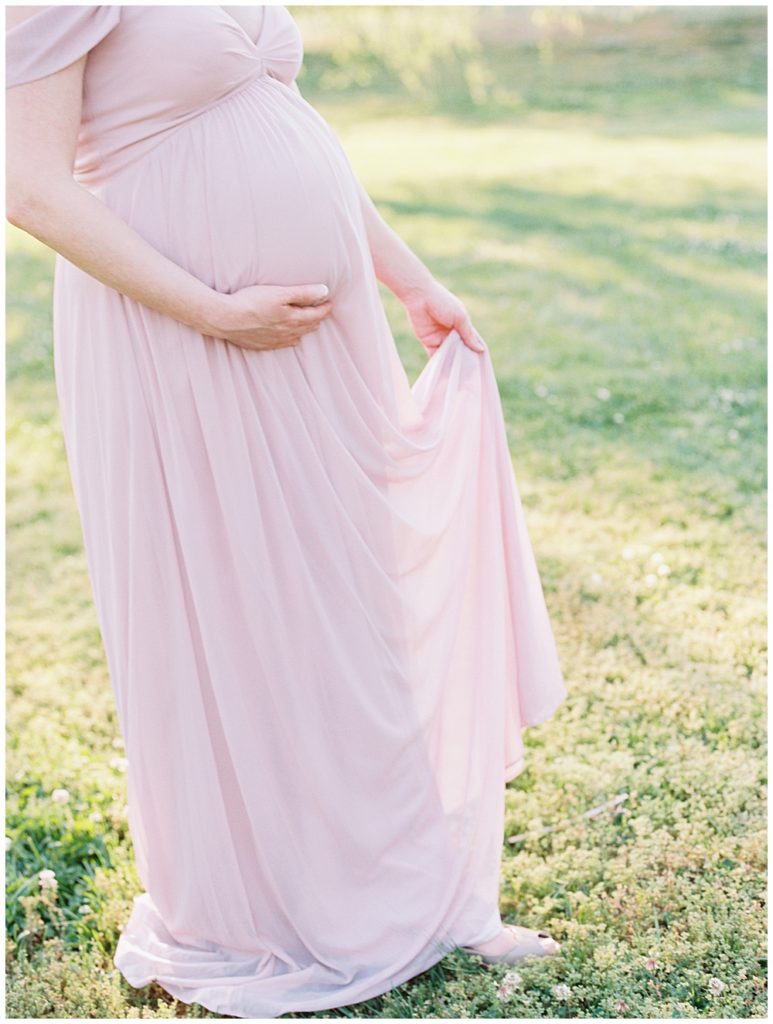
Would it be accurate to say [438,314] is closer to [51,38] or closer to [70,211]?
[70,211]

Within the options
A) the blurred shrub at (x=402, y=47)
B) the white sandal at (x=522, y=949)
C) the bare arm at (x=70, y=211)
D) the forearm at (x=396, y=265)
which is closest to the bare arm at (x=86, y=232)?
the bare arm at (x=70, y=211)

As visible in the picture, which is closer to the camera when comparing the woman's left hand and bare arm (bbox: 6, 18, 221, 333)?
bare arm (bbox: 6, 18, 221, 333)

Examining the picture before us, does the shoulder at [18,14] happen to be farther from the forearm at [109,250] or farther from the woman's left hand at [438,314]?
the woman's left hand at [438,314]

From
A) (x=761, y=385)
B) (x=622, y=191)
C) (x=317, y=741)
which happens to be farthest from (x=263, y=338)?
(x=622, y=191)

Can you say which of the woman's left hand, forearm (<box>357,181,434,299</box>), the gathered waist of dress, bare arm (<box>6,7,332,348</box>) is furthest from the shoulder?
the woman's left hand

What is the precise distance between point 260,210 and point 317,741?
1.01 meters

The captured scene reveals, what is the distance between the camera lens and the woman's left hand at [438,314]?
98.4 inches

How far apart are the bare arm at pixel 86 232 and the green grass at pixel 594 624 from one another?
1374 millimetres

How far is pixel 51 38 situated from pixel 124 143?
0.71 ft

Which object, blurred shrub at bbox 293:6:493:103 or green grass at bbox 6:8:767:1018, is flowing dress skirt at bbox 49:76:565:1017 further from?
blurred shrub at bbox 293:6:493:103

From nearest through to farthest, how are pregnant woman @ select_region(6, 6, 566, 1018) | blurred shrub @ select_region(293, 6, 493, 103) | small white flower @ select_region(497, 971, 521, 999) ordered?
pregnant woman @ select_region(6, 6, 566, 1018) → small white flower @ select_region(497, 971, 521, 999) → blurred shrub @ select_region(293, 6, 493, 103)

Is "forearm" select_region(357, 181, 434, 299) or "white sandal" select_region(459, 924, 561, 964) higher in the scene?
"forearm" select_region(357, 181, 434, 299)

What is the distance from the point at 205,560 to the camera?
2.15 meters

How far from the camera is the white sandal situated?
2.41 metres
